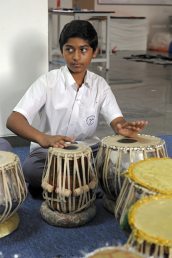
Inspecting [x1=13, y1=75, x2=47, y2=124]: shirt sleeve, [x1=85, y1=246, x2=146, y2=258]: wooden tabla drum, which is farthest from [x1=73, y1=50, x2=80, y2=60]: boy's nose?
[x1=85, y1=246, x2=146, y2=258]: wooden tabla drum

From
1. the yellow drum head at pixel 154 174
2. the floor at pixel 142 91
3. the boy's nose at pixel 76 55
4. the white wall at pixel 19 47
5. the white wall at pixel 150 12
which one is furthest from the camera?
the white wall at pixel 150 12

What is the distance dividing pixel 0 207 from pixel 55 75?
658 mm

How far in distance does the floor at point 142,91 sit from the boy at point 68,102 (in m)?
0.87

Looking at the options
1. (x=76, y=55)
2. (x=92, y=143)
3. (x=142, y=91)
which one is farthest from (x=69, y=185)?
(x=142, y=91)

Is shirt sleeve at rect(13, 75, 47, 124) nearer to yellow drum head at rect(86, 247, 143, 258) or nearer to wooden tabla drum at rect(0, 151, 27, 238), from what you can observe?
wooden tabla drum at rect(0, 151, 27, 238)

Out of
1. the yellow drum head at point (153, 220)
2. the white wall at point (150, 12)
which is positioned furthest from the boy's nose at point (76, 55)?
the white wall at point (150, 12)

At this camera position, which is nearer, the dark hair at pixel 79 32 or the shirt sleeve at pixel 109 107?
the dark hair at pixel 79 32

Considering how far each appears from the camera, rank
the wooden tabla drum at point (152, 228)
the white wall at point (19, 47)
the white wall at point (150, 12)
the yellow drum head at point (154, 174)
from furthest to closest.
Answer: the white wall at point (150, 12) → the white wall at point (19, 47) → the yellow drum head at point (154, 174) → the wooden tabla drum at point (152, 228)

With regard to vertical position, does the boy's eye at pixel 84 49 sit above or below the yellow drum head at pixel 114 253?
above

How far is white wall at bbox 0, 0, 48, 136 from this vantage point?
227 cm

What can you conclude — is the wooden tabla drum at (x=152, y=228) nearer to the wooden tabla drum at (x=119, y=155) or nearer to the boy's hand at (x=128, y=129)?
the wooden tabla drum at (x=119, y=155)

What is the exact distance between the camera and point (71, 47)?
1740mm

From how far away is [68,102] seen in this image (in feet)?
5.94

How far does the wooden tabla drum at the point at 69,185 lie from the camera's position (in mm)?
1479
